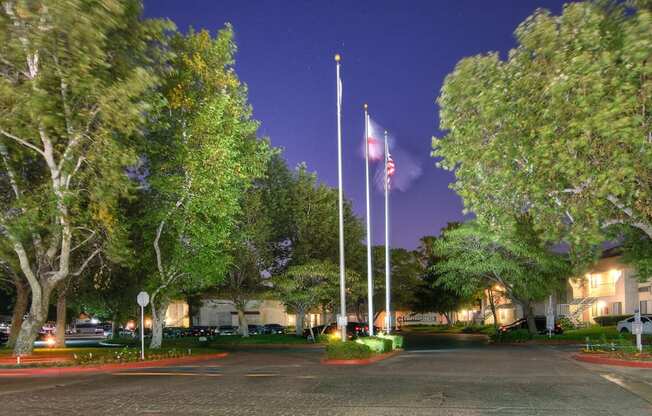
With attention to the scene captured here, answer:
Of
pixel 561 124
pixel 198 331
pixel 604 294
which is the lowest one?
pixel 198 331

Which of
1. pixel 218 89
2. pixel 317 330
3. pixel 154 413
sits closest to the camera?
pixel 154 413

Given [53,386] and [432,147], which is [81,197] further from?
[432,147]

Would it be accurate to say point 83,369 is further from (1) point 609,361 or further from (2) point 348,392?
(1) point 609,361

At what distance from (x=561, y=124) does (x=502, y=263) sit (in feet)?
74.1

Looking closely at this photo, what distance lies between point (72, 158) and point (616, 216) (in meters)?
18.3

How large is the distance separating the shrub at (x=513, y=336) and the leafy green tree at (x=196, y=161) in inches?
864

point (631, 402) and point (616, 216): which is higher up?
point (616, 216)

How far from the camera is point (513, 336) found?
145ft

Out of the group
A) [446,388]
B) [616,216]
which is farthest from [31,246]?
[616,216]

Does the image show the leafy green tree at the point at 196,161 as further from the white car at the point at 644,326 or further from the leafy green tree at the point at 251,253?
the white car at the point at 644,326

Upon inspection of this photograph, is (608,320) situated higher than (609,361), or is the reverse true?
(609,361)

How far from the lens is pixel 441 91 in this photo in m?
20.2

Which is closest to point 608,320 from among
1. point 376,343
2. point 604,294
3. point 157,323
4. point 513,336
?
point 604,294

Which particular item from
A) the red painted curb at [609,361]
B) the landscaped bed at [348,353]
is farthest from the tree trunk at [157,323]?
the red painted curb at [609,361]
